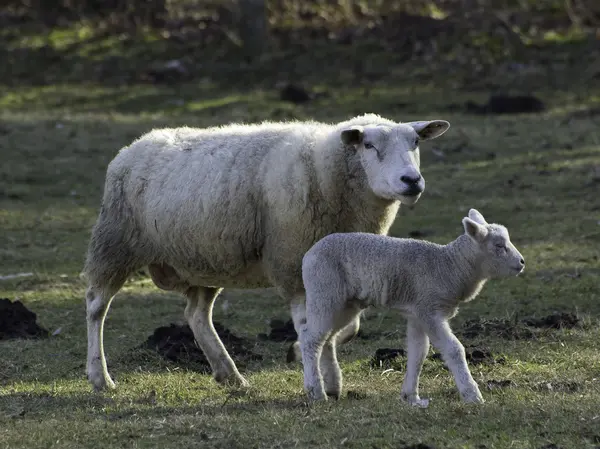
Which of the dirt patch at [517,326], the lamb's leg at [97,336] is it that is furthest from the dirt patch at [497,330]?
the lamb's leg at [97,336]

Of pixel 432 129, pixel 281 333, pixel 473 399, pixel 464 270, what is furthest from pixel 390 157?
pixel 281 333

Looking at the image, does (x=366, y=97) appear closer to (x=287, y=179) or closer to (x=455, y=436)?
(x=287, y=179)

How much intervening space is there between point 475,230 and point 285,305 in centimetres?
445

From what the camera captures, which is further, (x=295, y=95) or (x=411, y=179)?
(x=295, y=95)

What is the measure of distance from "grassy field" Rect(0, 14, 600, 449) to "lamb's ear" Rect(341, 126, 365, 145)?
1642 mm

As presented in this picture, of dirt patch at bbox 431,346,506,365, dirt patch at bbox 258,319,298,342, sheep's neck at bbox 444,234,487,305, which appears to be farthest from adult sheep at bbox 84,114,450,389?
dirt patch at bbox 258,319,298,342

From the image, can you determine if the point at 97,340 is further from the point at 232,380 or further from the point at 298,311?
the point at 298,311

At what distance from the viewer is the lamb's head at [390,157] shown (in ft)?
25.8

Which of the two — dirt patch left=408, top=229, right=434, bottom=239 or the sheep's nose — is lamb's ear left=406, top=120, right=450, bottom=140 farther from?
dirt patch left=408, top=229, right=434, bottom=239

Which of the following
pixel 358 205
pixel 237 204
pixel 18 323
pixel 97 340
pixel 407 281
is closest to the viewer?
pixel 407 281

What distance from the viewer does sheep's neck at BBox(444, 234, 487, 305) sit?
24.4ft

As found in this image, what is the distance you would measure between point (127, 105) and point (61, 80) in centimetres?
229

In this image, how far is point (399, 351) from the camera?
9.12 m

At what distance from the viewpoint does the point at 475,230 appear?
7457mm
